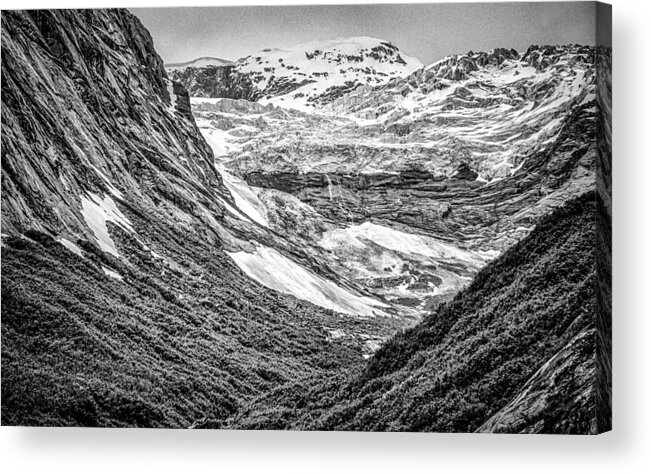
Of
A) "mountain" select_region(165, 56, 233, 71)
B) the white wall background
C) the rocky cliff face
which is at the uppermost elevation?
"mountain" select_region(165, 56, 233, 71)

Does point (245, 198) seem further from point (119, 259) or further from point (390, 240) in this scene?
point (390, 240)

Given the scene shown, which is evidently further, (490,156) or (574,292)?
(490,156)

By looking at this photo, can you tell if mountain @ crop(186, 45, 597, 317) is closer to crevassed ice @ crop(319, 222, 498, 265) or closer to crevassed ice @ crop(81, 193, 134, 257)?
crevassed ice @ crop(319, 222, 498, 265)

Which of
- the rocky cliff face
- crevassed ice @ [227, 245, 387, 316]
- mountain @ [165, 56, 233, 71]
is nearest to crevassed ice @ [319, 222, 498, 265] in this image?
crevassed ice @ [227, 245, 387, 316]

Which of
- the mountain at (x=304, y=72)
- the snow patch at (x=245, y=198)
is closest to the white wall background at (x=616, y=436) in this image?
the mountain at (x=304, y=72)

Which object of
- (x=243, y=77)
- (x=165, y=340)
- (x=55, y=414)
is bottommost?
(x=55, y=414)

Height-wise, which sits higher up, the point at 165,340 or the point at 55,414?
the point at 165,340

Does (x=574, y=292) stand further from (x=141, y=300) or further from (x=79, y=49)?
(x=79, y=49)

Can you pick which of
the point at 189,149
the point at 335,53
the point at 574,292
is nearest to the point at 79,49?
the point at 189,149
